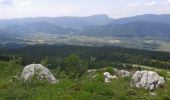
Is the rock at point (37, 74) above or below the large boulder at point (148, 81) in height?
above

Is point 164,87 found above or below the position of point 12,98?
below

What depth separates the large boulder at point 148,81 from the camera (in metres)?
44.1

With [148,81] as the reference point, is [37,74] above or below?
above

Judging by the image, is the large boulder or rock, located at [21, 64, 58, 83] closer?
rock, located at [21, 64, 58, 83]

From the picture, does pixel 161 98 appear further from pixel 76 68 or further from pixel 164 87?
pixel 76 68

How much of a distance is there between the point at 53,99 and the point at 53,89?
3.42 metres

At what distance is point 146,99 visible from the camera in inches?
1030

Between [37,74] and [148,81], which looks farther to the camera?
[148,81]

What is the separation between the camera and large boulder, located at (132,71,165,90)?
44138 mm

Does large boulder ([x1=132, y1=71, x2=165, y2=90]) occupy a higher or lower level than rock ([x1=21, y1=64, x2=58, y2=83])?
lower

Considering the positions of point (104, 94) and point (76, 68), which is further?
point (76, 68)

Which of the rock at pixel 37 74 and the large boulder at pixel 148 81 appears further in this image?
the large boulder at pixel 148 81

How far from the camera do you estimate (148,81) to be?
45031 millimetres

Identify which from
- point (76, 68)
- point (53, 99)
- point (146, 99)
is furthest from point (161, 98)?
point (76, 68)
